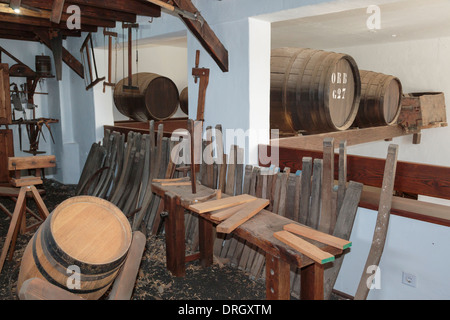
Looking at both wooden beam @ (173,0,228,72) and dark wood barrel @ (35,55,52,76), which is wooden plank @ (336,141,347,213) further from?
dark wood barrel @ (35,55,52,76)

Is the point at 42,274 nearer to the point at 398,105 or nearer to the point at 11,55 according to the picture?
the point at 398,105

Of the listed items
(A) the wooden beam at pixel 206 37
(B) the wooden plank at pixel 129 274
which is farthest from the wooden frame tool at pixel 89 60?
(B) the wooden plank at pixel 129 274

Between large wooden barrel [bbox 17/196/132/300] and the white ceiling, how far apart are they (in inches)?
97.6

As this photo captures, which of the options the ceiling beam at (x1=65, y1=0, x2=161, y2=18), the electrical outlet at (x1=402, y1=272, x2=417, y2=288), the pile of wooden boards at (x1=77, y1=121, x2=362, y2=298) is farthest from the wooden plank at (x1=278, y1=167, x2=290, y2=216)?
the ceiling beam at (x1=65, y1=0, x2=161, y2=18)

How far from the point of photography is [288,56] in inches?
163

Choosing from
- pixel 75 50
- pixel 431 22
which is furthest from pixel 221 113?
pixel 75 50

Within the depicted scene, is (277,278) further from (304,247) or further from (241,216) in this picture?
(241,216)

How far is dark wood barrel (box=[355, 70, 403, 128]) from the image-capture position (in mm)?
4902

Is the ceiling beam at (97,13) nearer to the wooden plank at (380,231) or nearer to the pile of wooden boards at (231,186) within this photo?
the pile of wooden boards at (231,186)

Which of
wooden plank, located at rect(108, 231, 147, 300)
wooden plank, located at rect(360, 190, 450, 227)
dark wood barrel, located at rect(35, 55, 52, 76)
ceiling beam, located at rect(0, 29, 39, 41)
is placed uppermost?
ceiling beam, located at rect(0, 29, 39, 41)

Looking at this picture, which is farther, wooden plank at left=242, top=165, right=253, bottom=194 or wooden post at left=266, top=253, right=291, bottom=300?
wooden plank at left=242, top=165, right=253, bottom=194

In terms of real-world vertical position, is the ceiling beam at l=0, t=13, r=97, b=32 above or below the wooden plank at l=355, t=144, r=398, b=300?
above

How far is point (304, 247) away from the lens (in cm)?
226

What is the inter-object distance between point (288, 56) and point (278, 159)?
3.93ft
